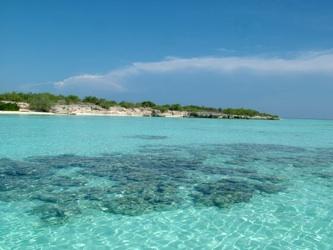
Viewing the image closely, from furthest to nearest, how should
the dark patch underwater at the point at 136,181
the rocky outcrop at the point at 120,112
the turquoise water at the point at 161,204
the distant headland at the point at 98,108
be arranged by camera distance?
1. the rocky outcrop at the point at 120,112
2. the distant headland at the point at 98,108
3. the dark patch underwater at the point at 136,181
4. the turquoise water at the point at 161,204

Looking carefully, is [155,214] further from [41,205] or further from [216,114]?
[216,114]

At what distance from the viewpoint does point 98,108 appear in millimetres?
80812

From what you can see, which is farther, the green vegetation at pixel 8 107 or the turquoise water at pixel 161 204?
the green vegetation at pixel 8 107

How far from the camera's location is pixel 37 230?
22.1ft

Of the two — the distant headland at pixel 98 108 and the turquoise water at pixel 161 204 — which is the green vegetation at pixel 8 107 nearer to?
the distant headland at pixel 98 108

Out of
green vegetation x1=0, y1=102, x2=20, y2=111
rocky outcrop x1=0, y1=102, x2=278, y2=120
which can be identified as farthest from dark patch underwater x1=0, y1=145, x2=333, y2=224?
rocky outcrop x1=0, y1=102, x2=278, y2=120

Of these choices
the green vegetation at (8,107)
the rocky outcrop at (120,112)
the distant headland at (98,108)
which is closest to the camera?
the green vegetation at (8,107)

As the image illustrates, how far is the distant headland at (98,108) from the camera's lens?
221 feet

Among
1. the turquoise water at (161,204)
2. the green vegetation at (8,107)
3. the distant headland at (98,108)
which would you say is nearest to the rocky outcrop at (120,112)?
the distant headland at (98,108)

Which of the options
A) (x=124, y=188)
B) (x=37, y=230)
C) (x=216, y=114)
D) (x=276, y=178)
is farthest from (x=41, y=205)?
(x=216, y=114)

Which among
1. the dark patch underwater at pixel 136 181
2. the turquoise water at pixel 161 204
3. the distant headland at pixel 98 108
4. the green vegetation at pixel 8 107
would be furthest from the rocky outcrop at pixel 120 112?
the turquoise water at pixel 161 204

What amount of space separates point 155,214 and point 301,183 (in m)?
5.96

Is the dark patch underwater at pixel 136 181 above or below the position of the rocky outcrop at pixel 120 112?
below

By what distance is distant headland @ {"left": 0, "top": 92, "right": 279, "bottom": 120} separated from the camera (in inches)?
2655
